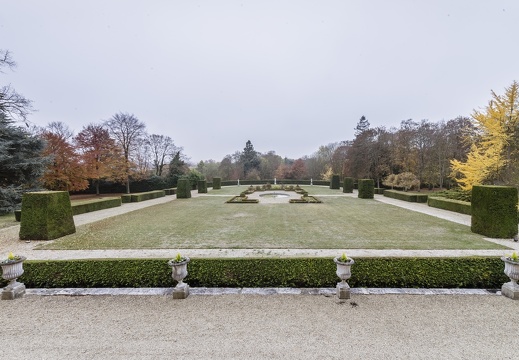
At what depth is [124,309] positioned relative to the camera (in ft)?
14.1

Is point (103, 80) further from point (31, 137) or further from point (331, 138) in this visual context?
point (331, 138)

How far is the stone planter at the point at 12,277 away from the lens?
466 cm

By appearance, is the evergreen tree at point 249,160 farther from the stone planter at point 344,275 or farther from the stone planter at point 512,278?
the stone planter at point 512,278

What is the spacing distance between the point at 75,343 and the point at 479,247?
35.7 ft

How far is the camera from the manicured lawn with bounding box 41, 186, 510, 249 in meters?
8.17

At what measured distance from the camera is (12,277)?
4707 mm

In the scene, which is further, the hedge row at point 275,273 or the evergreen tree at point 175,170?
the evergreen tree at point 175,170

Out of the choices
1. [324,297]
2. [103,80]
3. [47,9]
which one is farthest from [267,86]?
[324,297]

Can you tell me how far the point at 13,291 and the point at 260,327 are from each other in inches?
201

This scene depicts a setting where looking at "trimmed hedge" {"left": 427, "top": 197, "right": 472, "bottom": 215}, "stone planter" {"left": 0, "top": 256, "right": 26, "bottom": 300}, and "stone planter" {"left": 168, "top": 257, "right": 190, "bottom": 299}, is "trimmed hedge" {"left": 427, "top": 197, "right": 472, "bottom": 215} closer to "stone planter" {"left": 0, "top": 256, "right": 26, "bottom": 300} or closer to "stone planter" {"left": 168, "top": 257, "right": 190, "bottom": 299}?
"stone planter" {"left": 168, "top": 257, "right": 190, "bottom": 299}

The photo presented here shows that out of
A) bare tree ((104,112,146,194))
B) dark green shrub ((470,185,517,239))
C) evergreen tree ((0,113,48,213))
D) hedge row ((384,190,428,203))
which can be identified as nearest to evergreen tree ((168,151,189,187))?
bare tree ((104,112,146,194))

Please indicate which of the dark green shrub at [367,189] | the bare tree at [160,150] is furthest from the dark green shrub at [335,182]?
the bare tree at [160,150]

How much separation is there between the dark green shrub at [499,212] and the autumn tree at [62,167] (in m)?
30.1

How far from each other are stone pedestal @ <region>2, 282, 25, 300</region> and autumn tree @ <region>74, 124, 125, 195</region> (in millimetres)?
23759
